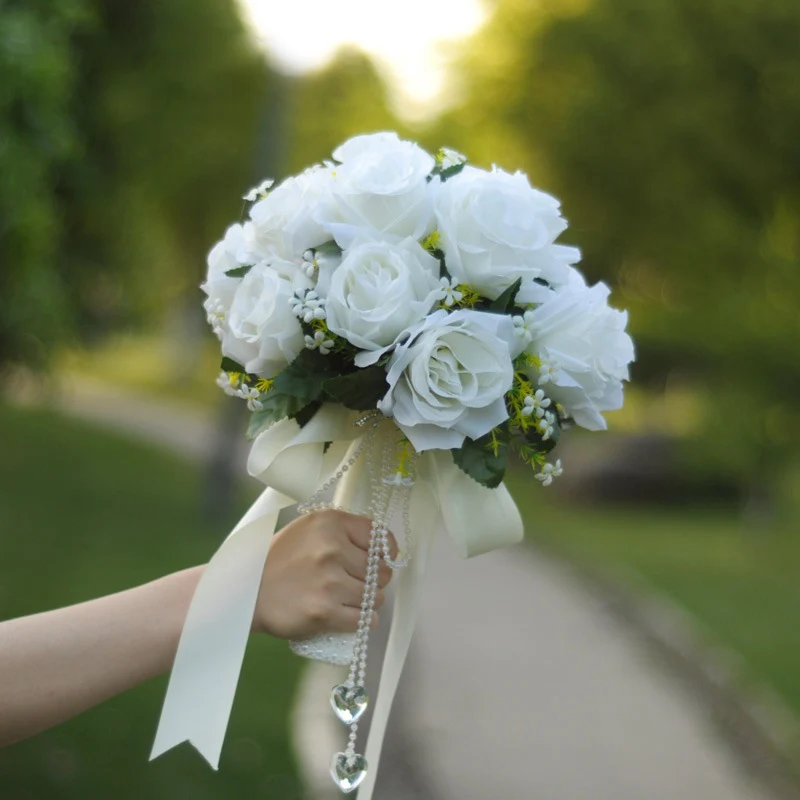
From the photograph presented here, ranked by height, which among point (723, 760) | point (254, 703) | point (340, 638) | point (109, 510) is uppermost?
point (109, 510)

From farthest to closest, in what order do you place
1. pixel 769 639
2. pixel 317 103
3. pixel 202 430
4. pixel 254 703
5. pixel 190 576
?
pixel 317 103 < pixel 202 430 < pixel 769 639 < pixel 254 703 < pixel 190 576

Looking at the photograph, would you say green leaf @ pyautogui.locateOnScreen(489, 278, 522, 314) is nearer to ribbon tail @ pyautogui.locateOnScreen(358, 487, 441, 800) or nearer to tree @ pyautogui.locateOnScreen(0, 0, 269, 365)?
ribbon tail @ pyautogui.locateOnScreen(358, 487, 441, 800)

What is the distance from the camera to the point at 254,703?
670 cm

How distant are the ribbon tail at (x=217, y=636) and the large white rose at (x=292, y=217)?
52cm

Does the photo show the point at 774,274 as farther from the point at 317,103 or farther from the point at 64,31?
the point at 317,103

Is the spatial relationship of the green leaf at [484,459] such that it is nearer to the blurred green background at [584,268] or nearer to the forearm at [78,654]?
the forearm at [78,654]

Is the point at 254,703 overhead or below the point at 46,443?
below

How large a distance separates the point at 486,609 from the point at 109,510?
580 centimetres

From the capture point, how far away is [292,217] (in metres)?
2.16

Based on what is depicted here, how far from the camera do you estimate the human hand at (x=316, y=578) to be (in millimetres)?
2152

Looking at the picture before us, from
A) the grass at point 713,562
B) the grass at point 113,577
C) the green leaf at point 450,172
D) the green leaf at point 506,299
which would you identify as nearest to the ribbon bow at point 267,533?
the green leaf at point 506,299

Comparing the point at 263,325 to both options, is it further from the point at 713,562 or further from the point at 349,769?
the point at 713,562

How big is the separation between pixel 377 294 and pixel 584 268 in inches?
855

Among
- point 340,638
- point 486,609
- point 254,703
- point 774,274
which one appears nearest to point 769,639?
point 486,609
